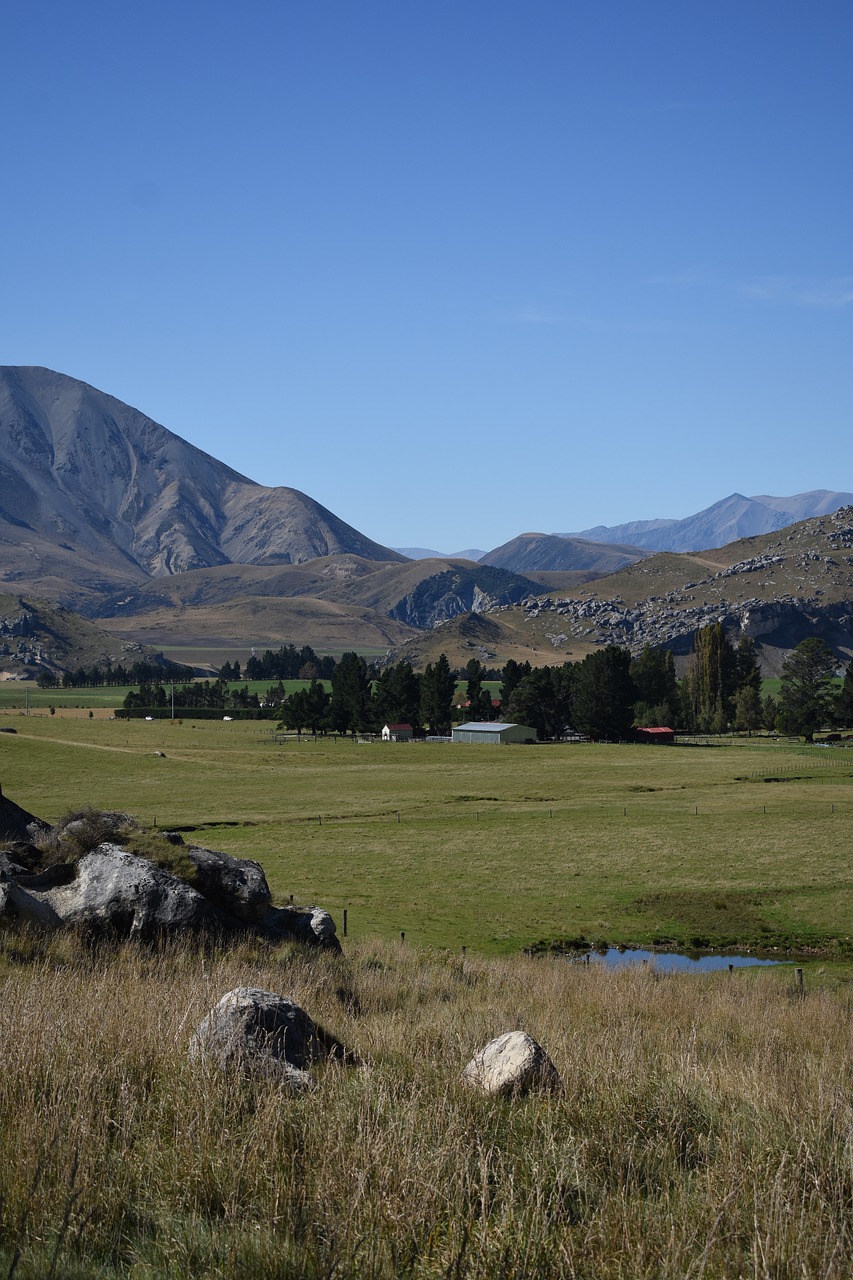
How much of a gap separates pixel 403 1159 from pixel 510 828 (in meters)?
59.7

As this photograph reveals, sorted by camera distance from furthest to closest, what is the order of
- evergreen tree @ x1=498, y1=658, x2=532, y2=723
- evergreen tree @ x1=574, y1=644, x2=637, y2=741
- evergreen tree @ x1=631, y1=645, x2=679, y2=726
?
1. evergreen tree @ x1=498, y1=658, x2=532, y2=723
2. evergreen tree @ x1=631, y1=645, x2=679, y2=726
3. evergreen tree @ x1=574, y1=644, x2=637, y2=741

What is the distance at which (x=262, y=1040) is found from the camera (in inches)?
383

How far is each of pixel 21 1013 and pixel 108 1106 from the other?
2.28 m

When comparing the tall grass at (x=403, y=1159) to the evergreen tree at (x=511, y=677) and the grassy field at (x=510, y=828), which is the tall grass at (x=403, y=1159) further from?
the evergreen tree at (x=511, y=677)

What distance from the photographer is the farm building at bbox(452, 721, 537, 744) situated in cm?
14862

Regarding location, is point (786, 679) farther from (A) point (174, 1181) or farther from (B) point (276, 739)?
(A) point (174, 1181)

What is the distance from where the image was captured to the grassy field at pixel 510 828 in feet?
129

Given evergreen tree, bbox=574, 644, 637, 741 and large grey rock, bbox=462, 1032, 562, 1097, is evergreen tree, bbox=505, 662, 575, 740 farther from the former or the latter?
large grey rock, bbox=462, 1032, 562, 1097

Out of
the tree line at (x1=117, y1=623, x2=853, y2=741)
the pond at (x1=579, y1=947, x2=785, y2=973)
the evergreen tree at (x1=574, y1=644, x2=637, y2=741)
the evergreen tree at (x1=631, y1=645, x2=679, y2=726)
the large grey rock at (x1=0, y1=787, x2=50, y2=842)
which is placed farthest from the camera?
the evergreen tree at (x1=631, y1=645, x2=679, y2=726)

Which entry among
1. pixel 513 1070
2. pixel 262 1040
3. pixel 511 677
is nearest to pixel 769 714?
pixel 511 677

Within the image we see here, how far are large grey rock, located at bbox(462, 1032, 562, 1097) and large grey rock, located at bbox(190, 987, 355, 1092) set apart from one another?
1.29m

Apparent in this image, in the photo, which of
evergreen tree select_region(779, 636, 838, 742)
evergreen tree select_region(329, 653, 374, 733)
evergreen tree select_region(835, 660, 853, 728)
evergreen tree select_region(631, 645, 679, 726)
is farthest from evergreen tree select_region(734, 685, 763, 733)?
evergreen tree select_region(329, 653, 374, 733)

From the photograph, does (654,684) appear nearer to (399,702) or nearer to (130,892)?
(399,702)

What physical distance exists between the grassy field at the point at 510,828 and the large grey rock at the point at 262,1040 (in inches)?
824
